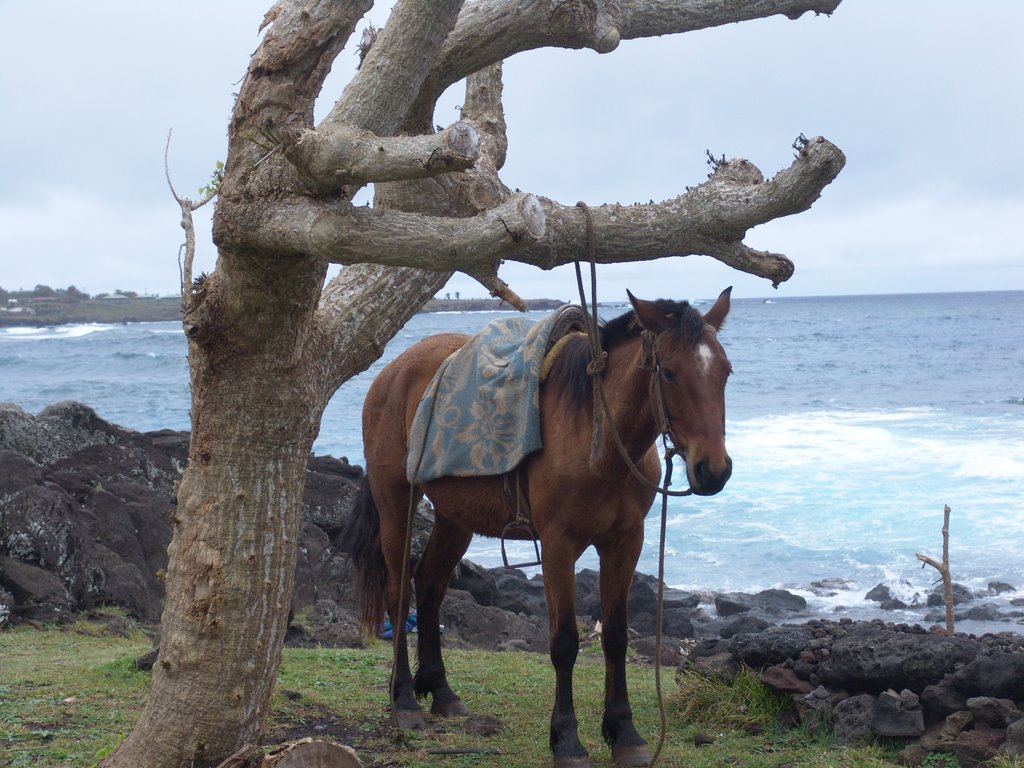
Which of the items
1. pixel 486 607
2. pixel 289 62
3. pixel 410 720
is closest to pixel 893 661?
pixel 410 720

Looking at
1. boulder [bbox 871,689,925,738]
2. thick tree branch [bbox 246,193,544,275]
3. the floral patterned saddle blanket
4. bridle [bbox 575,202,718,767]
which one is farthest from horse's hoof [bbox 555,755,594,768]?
thick tree branch [bbox 246,193,544,275]

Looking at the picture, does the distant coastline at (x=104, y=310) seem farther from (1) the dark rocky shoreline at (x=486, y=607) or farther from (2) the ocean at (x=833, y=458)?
(1) the dark rocky shoreline at (x=486, y=607)

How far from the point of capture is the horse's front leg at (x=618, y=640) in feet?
16.7

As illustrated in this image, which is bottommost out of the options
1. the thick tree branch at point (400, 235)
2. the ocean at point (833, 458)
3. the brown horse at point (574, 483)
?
the ocean at point (833, 458)

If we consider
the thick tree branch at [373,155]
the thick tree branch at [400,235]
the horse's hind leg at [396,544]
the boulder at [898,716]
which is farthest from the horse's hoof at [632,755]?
the thick tree branch at [373,155]

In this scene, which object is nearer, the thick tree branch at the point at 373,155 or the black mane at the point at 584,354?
the thick tree branch at the point at 373,155

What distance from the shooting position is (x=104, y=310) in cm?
9912

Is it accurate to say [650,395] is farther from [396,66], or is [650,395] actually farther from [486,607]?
[486,607]

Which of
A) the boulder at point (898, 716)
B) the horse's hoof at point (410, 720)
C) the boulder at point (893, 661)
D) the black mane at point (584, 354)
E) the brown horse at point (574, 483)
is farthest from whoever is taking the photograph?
the horse's hoof at point (410, 720)

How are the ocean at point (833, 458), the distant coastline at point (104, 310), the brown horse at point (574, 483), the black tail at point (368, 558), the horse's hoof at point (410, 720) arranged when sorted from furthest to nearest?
the distant coastline at point (104, 310)
the ocean at point (833, 458)
the black tail at point (368, 558)
the horse's hoof at point (410, 720)
the brown horse at point (574, 483)

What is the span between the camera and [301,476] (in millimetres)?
4438

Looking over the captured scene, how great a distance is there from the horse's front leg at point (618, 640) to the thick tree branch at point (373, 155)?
7.55ft

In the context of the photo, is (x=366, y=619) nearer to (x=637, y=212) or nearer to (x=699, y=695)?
(x=699, y=695)

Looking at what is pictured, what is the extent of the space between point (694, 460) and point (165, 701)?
7.64 ft
